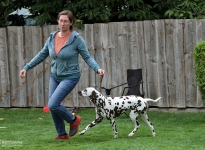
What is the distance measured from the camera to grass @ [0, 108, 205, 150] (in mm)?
8352

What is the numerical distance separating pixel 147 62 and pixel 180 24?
3.53ft

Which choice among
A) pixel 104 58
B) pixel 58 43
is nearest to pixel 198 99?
pixel 104 58

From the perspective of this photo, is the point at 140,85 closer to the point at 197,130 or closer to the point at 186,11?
the point at 186,11

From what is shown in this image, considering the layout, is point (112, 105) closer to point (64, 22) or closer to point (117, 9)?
point (64, 22)

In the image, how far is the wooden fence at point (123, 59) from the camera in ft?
41.4

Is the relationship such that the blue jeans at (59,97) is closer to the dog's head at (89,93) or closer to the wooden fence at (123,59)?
the dog's head at (89,93)

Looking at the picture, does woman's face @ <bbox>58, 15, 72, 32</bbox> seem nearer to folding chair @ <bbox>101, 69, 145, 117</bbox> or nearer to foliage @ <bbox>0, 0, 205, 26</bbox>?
folding chair @ <bbox>101, 69, 145, 117</bbox>

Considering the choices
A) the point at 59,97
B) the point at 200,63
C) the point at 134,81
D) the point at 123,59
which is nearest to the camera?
the point at 59,97

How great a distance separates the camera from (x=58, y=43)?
29.2ft

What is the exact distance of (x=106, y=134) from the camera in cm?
995

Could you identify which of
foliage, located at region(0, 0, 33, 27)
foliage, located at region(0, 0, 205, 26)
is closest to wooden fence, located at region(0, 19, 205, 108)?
foliage, located at region(0, 0, 205, 26)

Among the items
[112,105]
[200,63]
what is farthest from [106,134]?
[200,63]

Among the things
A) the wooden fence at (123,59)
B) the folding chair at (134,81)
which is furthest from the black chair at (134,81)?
the wooden fence at (123,59)

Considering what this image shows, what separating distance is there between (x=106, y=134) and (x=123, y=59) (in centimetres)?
345
